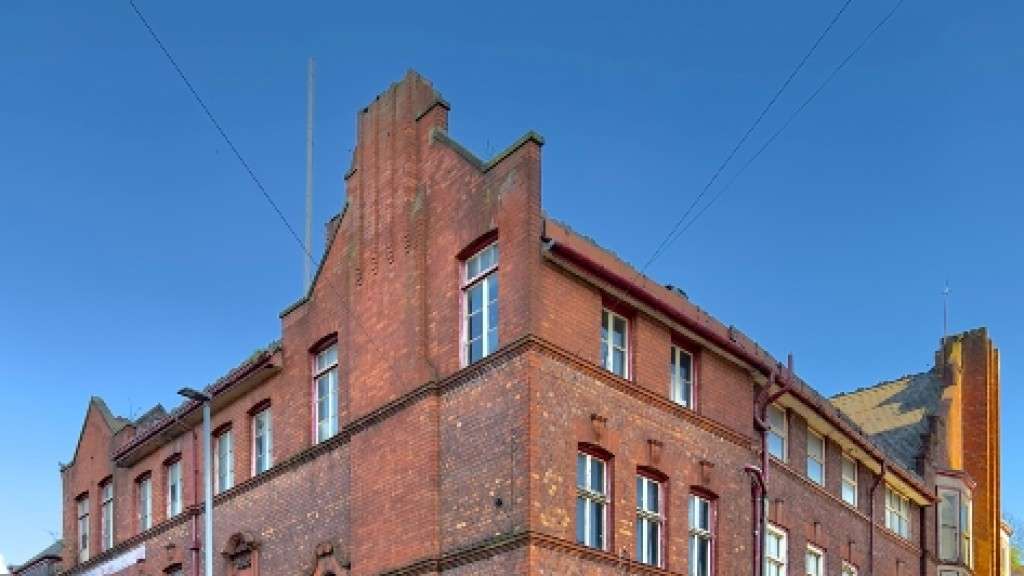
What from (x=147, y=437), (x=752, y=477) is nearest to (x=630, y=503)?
(x=752, y=477)

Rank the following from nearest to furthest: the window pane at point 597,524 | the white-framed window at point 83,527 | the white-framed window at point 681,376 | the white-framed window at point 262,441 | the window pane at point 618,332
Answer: the window pane at point 597,524 → the window pane at point 618,332 → the white-framed window at point 681,376 → the white-framed window at point 262,441 → the white-framed window at point 83,527

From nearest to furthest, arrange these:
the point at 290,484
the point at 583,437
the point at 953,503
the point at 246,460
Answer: the point at 583,437, the point at 290,484, the point at 246,460, the point at 953,503

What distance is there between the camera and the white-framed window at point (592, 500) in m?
22.0

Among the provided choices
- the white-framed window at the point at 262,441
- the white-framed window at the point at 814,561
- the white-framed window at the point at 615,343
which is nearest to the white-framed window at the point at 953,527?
the white-framed window at the point at 814,561

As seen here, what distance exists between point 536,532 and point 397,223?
755cm

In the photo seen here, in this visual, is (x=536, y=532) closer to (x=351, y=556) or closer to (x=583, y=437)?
(x=583, y=437)

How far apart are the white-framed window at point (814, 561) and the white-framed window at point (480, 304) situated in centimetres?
1122

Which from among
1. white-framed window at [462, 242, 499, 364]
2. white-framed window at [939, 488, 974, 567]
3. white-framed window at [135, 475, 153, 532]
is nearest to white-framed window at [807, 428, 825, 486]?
white-framed window at [939, 488, 974, 567]

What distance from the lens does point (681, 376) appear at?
1005 inches

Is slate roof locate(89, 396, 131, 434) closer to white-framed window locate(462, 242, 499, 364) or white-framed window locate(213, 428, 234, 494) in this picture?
white-framed window locate(213, 428, 234, 494)

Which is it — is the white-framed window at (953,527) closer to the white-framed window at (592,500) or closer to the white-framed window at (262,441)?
the white-framed window at (592,500)

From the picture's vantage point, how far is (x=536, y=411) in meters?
21.1

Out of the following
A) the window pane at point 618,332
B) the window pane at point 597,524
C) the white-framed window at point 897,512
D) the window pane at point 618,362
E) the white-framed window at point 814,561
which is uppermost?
the window pane at point 618,332

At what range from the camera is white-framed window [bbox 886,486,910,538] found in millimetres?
35562
